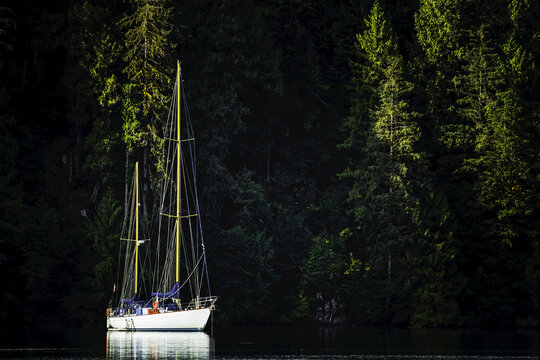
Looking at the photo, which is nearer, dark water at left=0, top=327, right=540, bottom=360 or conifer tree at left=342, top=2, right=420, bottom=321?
dark water at left=0, top=327, right=540, bottom=360

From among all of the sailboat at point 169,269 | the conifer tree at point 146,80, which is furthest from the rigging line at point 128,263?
the conifer tree at point 146,80

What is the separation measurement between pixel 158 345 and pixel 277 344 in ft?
25.2

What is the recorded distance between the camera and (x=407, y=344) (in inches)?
2940

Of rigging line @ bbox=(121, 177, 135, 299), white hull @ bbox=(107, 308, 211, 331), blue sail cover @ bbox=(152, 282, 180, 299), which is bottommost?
white hull @ bbox=(107, 308, 211, 331)

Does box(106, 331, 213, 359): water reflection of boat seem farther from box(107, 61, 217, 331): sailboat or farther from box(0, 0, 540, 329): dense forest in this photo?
box(0, 0, 540, 329): dense forest

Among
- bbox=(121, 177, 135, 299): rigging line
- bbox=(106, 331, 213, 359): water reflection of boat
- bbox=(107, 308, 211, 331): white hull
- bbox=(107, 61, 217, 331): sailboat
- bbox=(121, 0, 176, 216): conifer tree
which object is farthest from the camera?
bbox=(121, 0, 176, 216): conifer tree

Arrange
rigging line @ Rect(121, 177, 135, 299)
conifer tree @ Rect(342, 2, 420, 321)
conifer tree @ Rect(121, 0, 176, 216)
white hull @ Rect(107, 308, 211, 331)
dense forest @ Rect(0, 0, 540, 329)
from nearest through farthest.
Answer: white hull @ Rect(107, 308, 211, 331), rigging line @ Rect(121, 177, 135, 299), dense forest @ Rect(0, 0, 540, 329), conifer tree @ Rect(342, 2, 420, 321), conifer tree @ Rect(121, 0, 176, 216)

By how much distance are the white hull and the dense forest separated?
8605 millimetres

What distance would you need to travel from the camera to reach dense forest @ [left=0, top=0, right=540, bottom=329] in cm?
9544

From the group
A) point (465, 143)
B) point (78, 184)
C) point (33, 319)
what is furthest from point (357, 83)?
point (33, 319)

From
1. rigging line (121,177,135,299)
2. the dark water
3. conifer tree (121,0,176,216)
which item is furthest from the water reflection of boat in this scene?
conifer tree (121,0,176,216)

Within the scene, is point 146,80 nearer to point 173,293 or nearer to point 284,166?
point 284,166

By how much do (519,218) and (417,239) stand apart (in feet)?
28.4

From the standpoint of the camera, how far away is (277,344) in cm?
7525
